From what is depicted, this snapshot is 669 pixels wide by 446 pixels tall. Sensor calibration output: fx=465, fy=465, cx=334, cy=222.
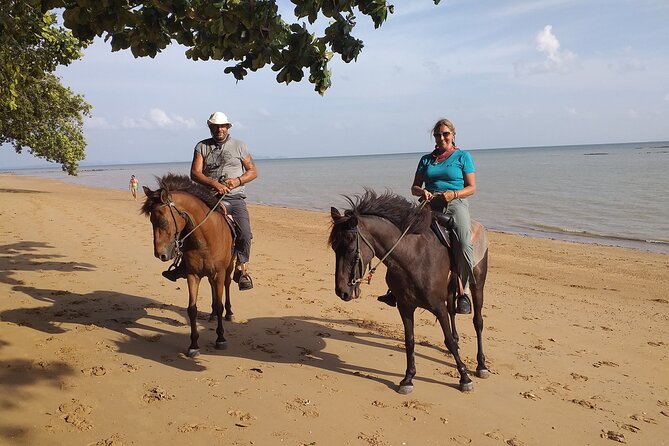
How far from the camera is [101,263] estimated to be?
1020 centimetres

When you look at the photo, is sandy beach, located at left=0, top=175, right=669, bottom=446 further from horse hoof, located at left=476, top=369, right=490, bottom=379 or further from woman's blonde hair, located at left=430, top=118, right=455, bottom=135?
woman's blonde hair, located at left=430, top=118, right=455, bottom=135

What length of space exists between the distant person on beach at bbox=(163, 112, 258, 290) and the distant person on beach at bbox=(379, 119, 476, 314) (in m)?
2.34

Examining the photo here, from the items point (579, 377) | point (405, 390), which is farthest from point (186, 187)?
point (579, 377)

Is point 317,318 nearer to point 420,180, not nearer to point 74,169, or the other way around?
point 420,180

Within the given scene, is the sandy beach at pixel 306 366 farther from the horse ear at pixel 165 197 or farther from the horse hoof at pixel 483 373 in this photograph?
the horse ear at pixel 165 197

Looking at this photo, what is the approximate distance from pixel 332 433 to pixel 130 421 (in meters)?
1.71

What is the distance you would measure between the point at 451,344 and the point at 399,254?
3.75 ft

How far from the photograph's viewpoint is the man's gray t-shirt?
6238 millimetres

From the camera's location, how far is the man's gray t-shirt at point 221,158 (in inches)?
246

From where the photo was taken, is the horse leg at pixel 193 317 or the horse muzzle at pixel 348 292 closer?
the horse muzzle at pixel 348 292

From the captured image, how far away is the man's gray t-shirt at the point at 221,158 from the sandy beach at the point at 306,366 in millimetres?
2182

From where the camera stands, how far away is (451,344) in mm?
4746

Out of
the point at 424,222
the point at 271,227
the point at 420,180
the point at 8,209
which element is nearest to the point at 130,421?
the point at 424,222

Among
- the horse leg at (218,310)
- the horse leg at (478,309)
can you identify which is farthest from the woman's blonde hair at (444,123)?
the horse leg at (218,310)
